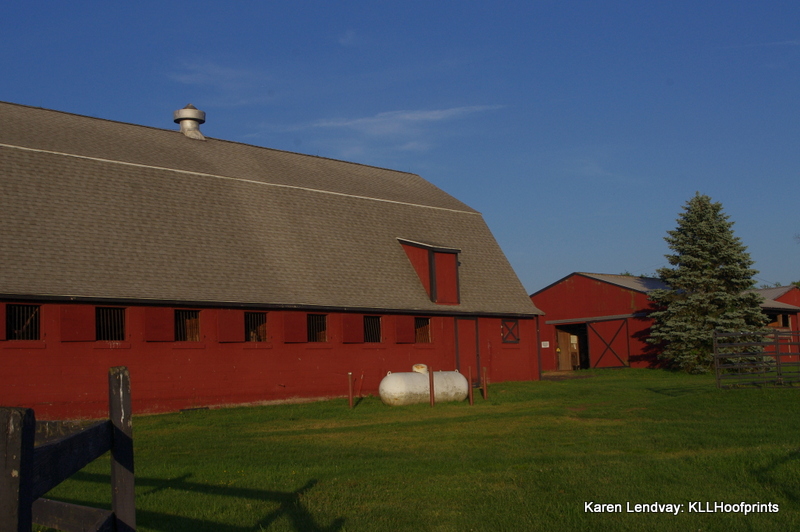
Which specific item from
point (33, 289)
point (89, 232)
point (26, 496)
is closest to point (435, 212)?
point (89, 232)

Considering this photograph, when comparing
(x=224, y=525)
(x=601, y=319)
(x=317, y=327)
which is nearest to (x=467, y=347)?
(x=317, y=327)

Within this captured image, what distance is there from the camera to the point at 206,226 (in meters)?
25.2

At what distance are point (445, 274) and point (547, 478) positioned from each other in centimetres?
2037

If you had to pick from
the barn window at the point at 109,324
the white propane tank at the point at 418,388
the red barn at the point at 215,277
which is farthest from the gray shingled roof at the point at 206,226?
the white propane tank at the point at 418,388

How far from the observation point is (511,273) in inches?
1314

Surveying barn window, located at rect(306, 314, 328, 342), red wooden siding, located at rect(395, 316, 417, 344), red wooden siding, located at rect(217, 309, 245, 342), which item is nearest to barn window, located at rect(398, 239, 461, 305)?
red wooden siding, located at rect(395, 316, 417, 344)

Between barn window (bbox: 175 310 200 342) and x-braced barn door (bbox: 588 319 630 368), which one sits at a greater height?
barn window (bbox: 175 310 200 342)

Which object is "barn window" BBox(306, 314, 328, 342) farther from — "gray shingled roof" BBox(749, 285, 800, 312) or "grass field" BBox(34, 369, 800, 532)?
"gray shingled roof" BBox(749, 285, 800, 312)

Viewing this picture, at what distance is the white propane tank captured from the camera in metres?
21.3

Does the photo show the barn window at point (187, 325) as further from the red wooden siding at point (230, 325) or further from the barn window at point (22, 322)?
the barn window at point (22, 322)

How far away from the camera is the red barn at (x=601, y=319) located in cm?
4050

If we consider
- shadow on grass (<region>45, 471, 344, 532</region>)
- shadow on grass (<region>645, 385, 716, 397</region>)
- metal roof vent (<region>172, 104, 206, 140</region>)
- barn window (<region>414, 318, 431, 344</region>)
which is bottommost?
shadow on grass (<region>645, 385, 716, 397</region>)

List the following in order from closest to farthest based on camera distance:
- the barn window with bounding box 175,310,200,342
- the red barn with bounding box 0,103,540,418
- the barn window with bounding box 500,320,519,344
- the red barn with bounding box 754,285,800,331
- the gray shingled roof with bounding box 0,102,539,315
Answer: the red barn with bounding box 0,103,540,418
the gray shingled roof with bounding box 0,102,539,315
the barn window with bounding box 175,310,200,342
the barn window with bounding box 500,320,519,344
the red barn with bounding box 754,285,800,331

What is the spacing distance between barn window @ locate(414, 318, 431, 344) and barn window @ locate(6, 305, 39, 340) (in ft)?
43.0
